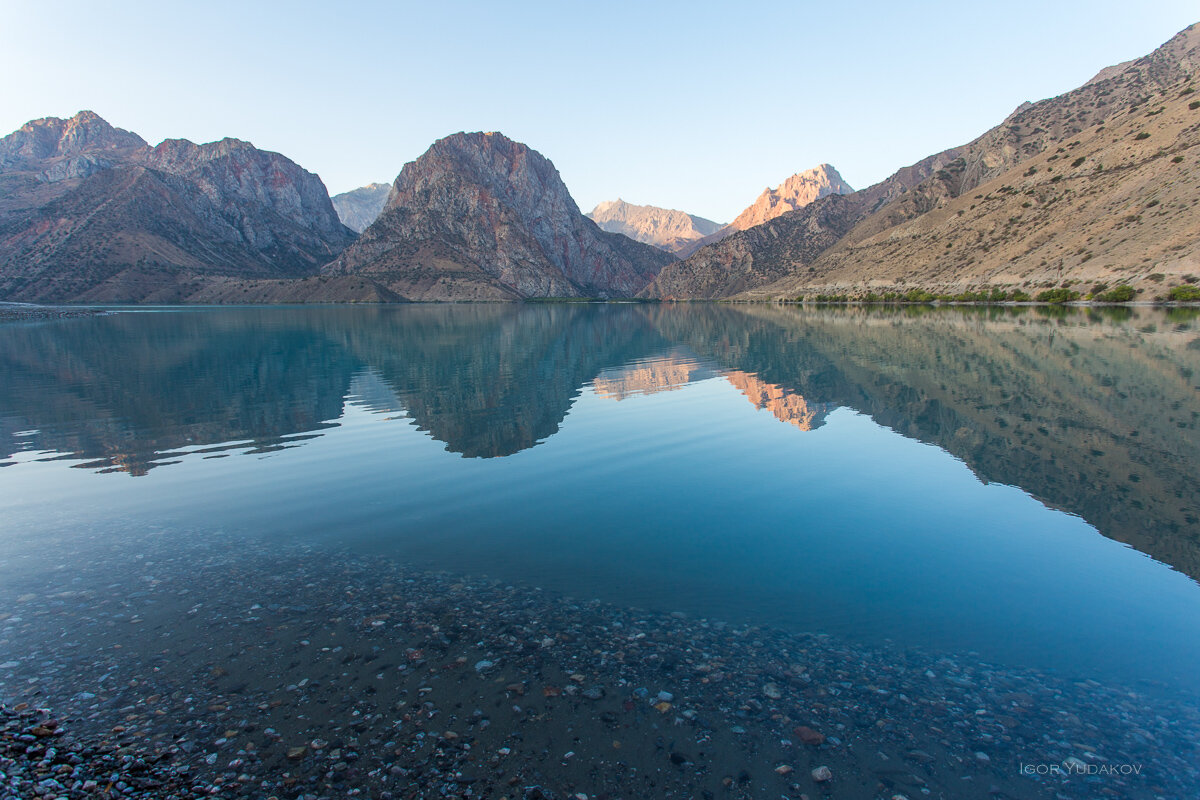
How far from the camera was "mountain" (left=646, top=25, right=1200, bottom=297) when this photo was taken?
83812 millimetres

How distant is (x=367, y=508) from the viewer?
599 inches

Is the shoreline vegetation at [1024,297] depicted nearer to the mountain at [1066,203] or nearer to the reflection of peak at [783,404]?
the mountain at [1066,203]

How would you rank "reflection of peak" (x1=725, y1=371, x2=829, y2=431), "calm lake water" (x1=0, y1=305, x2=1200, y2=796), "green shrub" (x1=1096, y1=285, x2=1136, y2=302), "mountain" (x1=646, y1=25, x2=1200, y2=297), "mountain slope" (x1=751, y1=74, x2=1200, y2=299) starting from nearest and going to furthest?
"calm lake water" (x1=0, y1=305, x2=1200, y2=796)
"reflection of peak" (x1=725, y1=371, x2=829, y2=431)
"green shrub" (x1=1096, y1=285, x2=1136, y2=302)
"mountain slope" (x1=751, y1=74, x2=1200, y2=299)
"mountain" (x1=646, y1=25, x2=1200, y2=297)

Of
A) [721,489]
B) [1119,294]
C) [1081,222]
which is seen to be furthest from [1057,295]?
[721,489]

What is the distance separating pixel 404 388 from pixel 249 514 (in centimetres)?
1988

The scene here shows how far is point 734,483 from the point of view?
17.2 m

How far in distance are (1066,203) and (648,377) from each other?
357 feet

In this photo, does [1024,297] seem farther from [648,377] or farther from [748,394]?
[748,394]

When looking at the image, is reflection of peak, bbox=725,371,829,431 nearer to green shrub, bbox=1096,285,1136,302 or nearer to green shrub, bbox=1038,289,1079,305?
green shrub, bbox=1096,285,1136,302

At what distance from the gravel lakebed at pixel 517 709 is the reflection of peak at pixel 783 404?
53.9 ft

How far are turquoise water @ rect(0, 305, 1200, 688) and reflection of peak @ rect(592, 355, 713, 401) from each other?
45 cm

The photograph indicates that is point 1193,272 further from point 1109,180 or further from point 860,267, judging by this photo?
point 860,267

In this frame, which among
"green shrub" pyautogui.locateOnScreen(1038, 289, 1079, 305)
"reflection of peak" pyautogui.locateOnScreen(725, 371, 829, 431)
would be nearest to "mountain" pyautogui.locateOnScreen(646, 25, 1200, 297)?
"green shrub" pyautogui.locateOnScreen(1038, 289, 1079, 305)

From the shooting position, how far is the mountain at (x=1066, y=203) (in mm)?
83812
